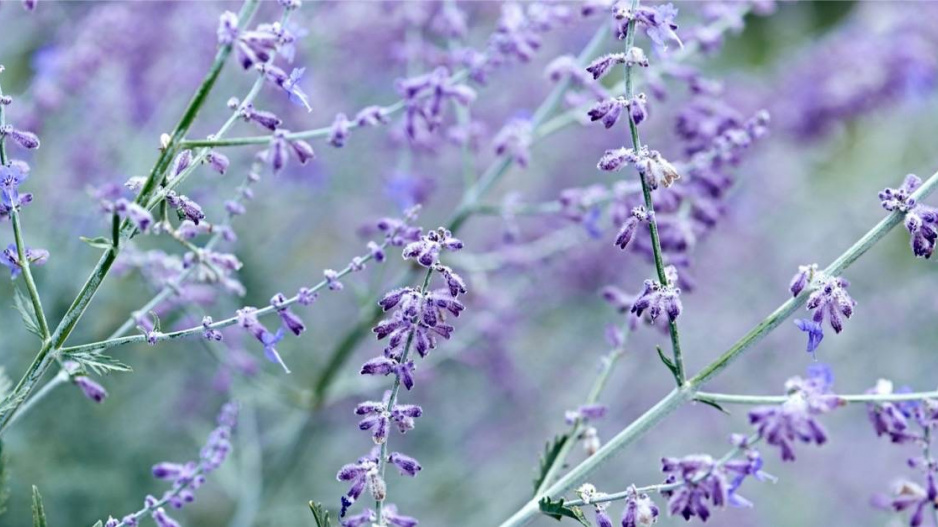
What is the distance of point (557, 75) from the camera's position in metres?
2.19

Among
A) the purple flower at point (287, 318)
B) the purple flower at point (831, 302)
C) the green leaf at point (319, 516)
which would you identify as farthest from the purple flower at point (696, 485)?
the purple flower at point (287, 318)

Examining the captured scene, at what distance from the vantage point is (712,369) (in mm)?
1401

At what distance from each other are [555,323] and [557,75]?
1739 millimetres

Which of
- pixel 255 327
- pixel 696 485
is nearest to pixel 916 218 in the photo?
pixel 696 485

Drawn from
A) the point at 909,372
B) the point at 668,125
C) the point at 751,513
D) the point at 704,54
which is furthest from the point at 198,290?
the point at 909,372

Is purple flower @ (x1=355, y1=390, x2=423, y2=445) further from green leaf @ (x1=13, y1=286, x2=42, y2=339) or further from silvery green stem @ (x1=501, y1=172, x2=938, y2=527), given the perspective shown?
green leaf @ (x1=13, y1=286, x2=42, y2=339)

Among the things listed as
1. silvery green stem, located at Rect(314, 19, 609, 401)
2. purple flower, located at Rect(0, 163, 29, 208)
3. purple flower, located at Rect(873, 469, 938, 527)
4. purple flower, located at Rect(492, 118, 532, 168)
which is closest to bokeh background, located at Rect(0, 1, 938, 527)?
silvery green stem, located at Rect(314, 19, 609, 401)

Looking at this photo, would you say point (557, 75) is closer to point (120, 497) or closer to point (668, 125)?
point (668, 125)

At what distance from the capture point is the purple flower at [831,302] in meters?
1.37

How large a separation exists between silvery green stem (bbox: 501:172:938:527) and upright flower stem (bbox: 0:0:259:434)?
2.27ft

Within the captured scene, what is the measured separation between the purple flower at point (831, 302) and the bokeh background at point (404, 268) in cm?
114

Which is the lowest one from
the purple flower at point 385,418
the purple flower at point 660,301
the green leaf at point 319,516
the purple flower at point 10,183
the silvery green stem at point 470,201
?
the green leaf at point 319,516

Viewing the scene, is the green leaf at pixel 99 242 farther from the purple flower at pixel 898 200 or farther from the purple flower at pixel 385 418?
the purple flower at pixel 898 200

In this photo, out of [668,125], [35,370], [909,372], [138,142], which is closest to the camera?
[35,370]
